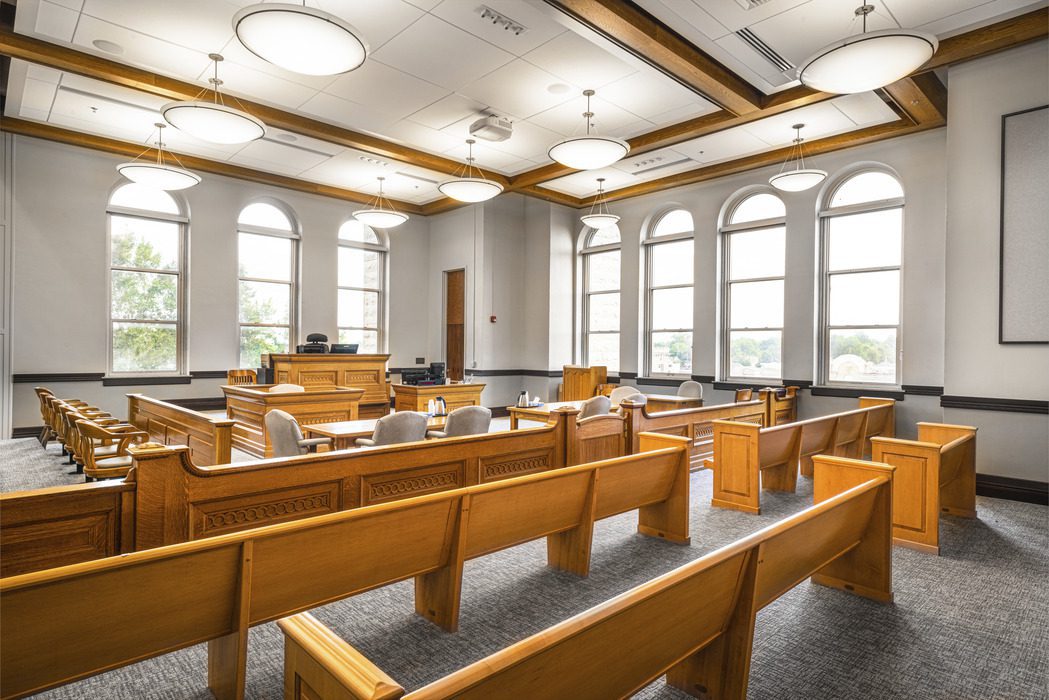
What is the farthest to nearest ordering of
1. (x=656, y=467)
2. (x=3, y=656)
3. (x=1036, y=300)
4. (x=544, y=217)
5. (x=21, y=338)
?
1. (x=544, y=217)
2. (x=21, y=338)
3. (x=1036, y=300)
4. (x=656, y=467)
5. (x=3, y=656)

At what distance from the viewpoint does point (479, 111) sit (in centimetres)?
689

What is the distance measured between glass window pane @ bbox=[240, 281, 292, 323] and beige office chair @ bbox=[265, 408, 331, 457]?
19.4 feet

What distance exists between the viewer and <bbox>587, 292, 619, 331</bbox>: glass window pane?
10656 mm

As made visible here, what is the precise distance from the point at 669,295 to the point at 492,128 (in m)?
4.40

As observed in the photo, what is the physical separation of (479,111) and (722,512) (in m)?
5.24

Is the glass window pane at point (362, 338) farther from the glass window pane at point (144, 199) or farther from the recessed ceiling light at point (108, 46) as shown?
the recessed ceiling light at point (108, 46)

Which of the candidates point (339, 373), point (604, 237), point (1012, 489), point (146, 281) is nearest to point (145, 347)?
point (146, 281)

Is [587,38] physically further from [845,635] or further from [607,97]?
[845,635]

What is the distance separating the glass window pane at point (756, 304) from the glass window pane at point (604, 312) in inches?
88.3

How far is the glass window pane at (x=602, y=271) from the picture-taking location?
10.7 meters

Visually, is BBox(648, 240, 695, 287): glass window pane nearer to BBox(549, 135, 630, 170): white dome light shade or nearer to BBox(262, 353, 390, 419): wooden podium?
BBox(549, 135, 630, 170): white dome light shade

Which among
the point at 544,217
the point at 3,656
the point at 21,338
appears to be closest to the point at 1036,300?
the point at 3,656

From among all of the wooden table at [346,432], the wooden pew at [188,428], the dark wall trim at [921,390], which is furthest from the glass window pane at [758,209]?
the wooden pew at [188,428]

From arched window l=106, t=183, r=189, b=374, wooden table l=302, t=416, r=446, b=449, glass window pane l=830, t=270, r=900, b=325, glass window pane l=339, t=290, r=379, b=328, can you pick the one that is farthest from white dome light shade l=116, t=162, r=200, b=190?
glass window pane l=830, t=270, r=900, b=325
